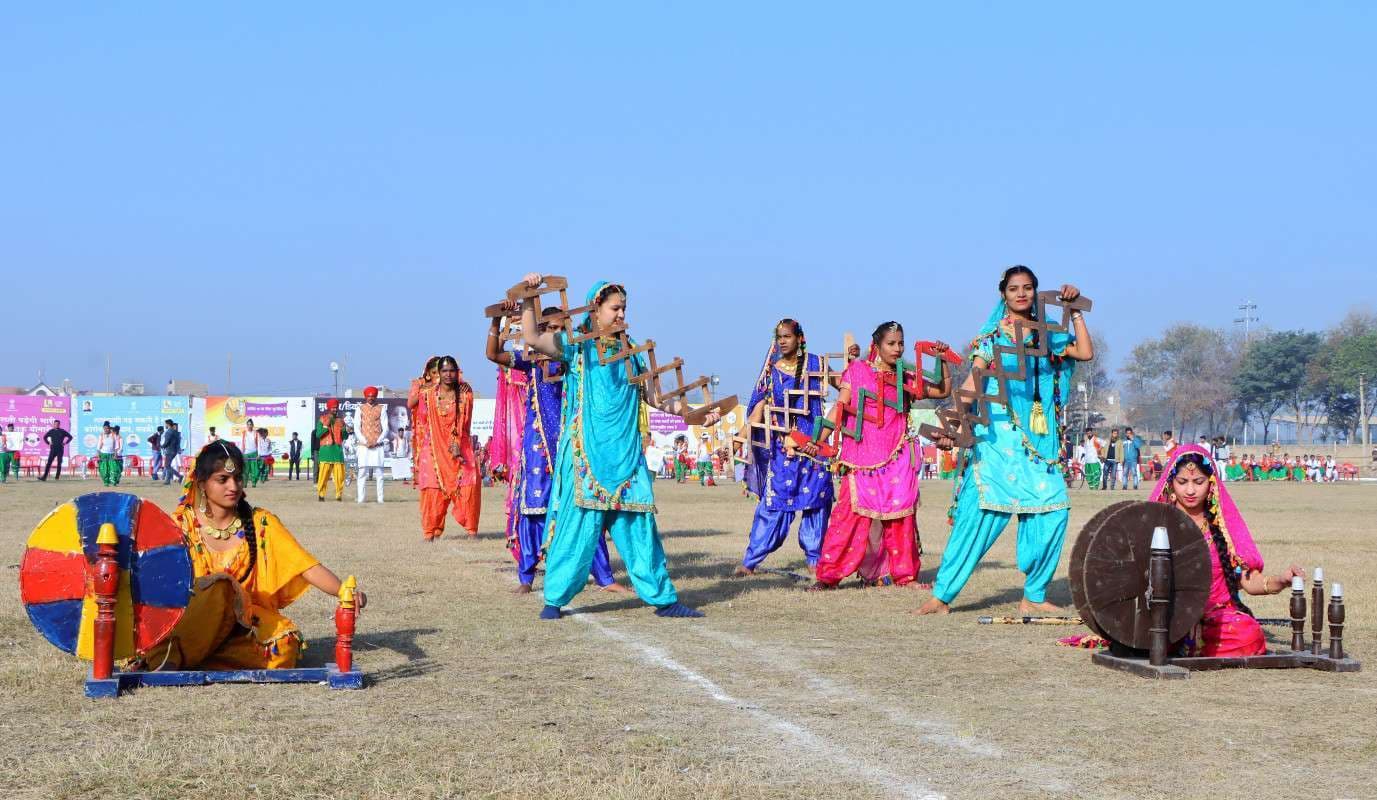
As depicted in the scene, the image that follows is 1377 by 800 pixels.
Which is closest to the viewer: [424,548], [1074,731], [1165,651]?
[1074,731]

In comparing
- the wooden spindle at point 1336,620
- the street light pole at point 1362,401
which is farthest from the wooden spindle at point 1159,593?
the street light pole at point 1362,401

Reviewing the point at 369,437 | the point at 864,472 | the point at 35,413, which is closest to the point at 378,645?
the point at 864,472

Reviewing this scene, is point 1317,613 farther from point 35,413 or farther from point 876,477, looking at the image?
point 35,413

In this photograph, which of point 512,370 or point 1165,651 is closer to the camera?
point 1165,651

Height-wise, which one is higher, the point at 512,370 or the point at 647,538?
the point at 512,370

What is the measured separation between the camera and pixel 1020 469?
8930 mm

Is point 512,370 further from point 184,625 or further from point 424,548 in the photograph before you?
point 184,625

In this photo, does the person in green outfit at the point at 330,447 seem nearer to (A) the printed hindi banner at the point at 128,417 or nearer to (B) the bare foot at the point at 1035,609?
(B) the bare foot at the point at 1035,609

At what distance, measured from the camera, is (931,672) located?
6602 millimetres

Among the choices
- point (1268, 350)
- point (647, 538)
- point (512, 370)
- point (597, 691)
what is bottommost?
point (597, 691)

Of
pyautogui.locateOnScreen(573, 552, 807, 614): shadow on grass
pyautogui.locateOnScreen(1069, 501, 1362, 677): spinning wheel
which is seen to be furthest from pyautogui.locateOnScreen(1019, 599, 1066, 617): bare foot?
pyautogui.locateOnScreen(1069, 501, 1362, 677): spinning wheel

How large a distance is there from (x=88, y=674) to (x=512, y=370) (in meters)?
5.95

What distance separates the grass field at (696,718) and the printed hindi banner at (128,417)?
138 ft

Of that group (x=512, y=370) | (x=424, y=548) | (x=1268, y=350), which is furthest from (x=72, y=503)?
(x=1268, y=350)
